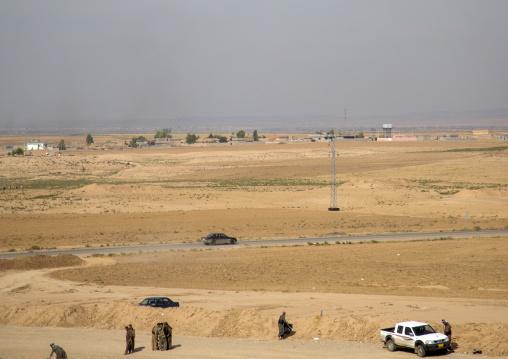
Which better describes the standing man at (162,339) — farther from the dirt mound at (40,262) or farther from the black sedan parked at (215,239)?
the black sedan parked at (215,239)

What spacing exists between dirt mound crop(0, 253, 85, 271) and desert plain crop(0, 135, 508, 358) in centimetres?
11

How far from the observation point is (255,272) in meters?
36.6

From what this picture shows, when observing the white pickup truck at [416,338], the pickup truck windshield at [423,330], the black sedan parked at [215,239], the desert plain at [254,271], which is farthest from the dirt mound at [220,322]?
the black sedan parked at [215,239]

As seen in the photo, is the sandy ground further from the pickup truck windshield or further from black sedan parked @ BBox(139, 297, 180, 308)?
black sedan parked @ BBox(139, 297, 180, 308)

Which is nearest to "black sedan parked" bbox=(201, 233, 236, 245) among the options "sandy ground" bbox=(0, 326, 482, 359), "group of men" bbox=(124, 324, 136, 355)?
"sandy ground" bbox=(0, 326, 482, 359)


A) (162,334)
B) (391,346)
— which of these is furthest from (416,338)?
(162,334)

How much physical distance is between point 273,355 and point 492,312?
1046cm

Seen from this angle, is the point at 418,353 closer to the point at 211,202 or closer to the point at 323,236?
the point at 323,236

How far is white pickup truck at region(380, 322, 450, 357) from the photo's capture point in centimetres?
2056

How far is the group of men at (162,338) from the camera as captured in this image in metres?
22.6

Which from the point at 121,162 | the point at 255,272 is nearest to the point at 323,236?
the point at 255,272

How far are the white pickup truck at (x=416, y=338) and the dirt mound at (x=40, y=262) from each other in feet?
81.3

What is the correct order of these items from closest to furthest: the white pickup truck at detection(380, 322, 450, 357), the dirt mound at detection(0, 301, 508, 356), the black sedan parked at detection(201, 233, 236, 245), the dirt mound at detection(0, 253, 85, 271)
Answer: the white pickup truck at detection(380, 322, 450, 357) → the dirt mound at detection(0, 301, 508, 356) → the dirt mound at detection(0, 253, 85, 271) → the black sedan parked at detection(201, 233, 236, 245)

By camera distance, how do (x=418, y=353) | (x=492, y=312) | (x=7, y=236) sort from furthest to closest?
(x=7, y=236), (x=492, y=312), (x=418, y=353)
